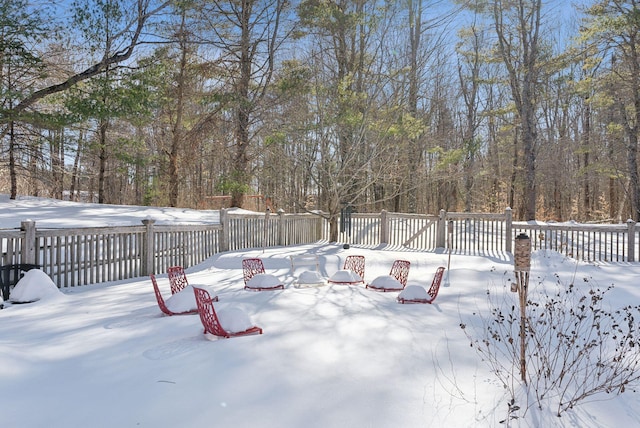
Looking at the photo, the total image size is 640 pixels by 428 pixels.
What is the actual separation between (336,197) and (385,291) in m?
5.97

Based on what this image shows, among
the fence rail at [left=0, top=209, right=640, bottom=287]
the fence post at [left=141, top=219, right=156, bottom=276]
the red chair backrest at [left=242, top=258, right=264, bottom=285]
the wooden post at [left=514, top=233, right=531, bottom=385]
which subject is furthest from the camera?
the fence post at [left=141, top=219, right=156, bottom=276]

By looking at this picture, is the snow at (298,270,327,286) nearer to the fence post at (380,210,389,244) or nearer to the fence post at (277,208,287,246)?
the fence post at (277,208,287,246)

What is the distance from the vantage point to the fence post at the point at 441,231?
508 inches

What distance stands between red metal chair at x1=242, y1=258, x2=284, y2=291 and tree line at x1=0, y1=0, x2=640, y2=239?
4654mm

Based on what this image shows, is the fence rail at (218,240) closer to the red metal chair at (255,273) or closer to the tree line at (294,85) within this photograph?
the tree line at (294,85)

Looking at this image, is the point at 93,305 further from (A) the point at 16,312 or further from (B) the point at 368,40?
(B) the point at 368,40

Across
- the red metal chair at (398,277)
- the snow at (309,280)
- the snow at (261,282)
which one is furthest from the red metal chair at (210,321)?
the red metal chair at (398,277)

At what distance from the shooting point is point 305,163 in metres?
13.3

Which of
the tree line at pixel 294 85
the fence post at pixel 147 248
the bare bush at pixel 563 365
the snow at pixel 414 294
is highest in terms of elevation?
the tree line at pixel 294 85

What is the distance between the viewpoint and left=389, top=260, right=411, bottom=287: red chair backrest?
824cm

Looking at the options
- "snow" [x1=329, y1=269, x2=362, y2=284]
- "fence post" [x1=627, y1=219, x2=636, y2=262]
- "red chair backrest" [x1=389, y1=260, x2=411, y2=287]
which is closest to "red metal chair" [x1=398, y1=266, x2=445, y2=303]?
"red chair backrest" [x1=389, y1=260, x2=411, y2=287]

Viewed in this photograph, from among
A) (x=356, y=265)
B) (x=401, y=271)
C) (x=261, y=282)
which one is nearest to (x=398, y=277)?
(x=401, y=271)

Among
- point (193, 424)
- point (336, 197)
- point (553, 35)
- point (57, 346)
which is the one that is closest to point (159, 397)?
point (193, 424)

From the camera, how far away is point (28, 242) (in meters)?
6.78
